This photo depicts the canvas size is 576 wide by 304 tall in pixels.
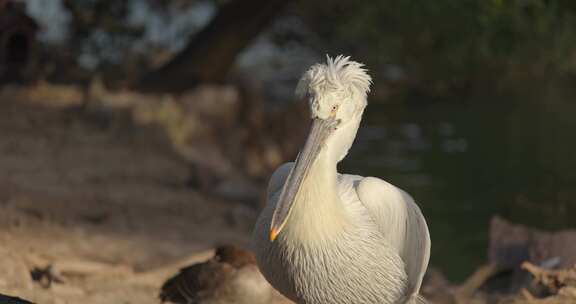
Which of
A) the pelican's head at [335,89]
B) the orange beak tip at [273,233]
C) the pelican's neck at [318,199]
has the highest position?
the pelican's head at [335,89]

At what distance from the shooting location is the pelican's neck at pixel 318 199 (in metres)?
4.05

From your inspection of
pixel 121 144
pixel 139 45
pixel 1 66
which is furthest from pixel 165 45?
pixel 121 144

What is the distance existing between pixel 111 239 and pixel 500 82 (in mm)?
18515

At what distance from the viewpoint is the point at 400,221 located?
4559 mm

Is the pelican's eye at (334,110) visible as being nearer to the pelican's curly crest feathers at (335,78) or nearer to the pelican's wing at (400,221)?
the pelican's curly crest feathers at (335,78)

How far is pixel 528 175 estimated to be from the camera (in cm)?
1589

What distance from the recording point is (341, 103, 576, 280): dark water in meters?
12.7

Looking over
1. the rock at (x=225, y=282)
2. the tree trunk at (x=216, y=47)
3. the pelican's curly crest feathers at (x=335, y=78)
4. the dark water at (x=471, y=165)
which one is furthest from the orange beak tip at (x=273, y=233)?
the tree trunk at (x=216, y=47)

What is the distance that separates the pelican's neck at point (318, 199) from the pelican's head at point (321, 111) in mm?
27

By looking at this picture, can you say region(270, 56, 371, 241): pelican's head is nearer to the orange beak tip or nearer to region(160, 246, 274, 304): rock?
the orange beak tip

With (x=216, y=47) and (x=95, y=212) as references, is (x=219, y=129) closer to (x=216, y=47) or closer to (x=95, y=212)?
(x=216, y=47)

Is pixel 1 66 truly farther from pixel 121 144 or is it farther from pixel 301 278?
pixel 301 278

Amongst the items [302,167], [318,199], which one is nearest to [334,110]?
[302,167]

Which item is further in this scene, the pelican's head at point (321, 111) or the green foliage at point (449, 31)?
the green foliage at point (449, 31)
